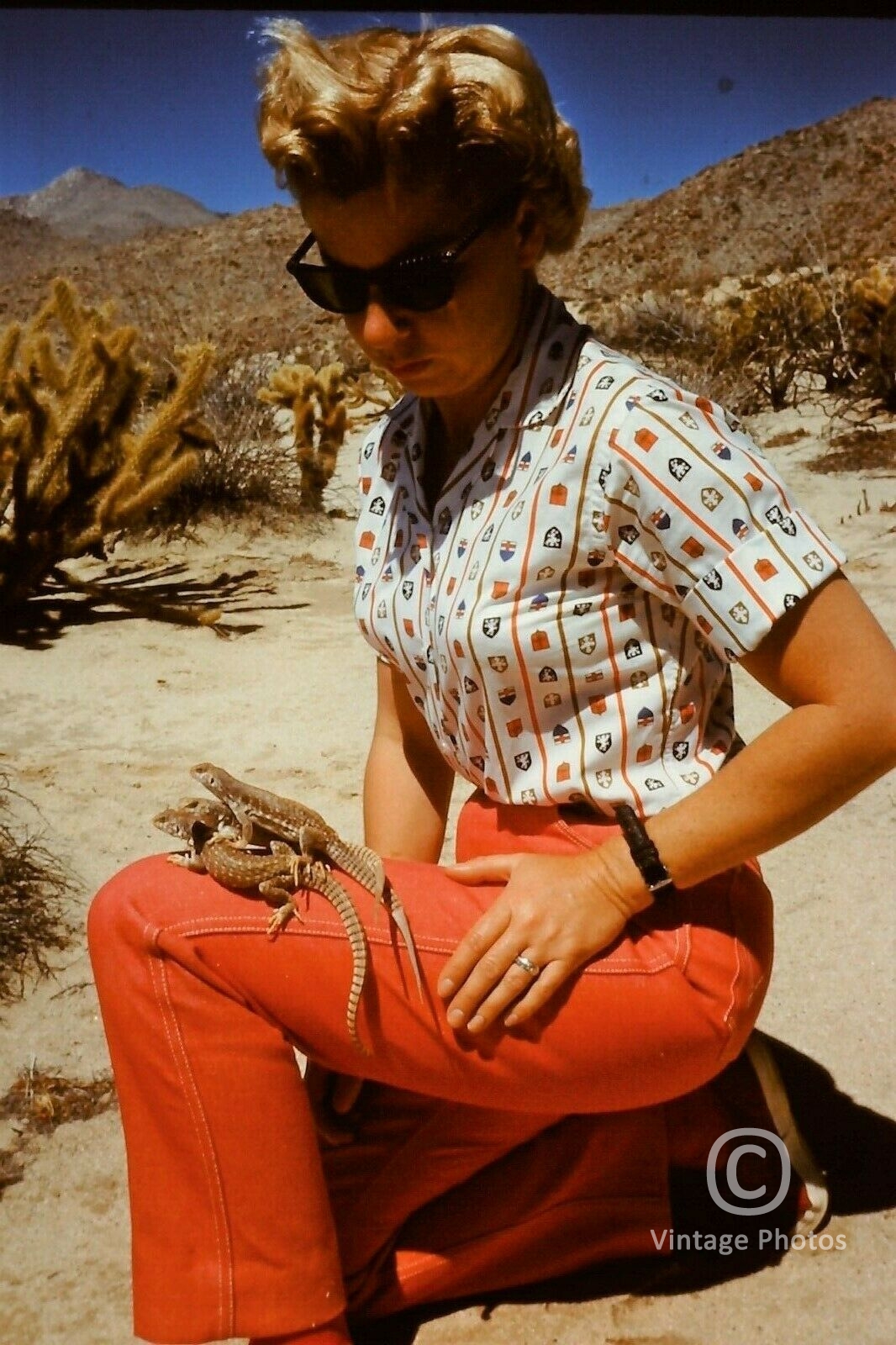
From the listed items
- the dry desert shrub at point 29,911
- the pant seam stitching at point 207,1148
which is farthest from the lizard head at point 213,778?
the dry desert shrub at point 29,911

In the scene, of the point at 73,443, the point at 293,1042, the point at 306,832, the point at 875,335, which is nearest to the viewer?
the point at 293,1042

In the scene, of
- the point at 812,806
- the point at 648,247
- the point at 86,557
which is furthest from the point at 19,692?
the point at 648,247

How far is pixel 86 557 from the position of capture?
7.16 meters

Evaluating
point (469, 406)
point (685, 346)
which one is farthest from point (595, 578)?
point (685, 346)

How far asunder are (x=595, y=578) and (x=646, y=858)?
1.14ft

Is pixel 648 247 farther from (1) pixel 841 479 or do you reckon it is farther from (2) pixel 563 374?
(2) pixel 563 374

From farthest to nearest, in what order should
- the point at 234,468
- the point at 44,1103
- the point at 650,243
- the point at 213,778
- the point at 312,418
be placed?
the point at 650,243, the point at 312,418, the point at 234,468, the point at 44,1103, the point at 213,778

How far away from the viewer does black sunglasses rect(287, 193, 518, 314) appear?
1.47 meters

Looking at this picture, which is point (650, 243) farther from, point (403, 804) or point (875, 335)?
point (403, 804)

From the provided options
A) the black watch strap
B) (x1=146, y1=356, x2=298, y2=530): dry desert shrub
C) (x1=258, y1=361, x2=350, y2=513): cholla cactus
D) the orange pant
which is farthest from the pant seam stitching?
(x1=258, y1=361, x2=350, y2=513): cholla cactus

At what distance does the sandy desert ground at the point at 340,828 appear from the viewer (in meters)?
1.77

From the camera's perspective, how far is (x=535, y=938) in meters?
1.44

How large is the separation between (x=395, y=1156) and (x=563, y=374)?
44.6 inches

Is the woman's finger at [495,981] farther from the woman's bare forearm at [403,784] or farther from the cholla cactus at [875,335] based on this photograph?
the cholla cactus at [875,335]
